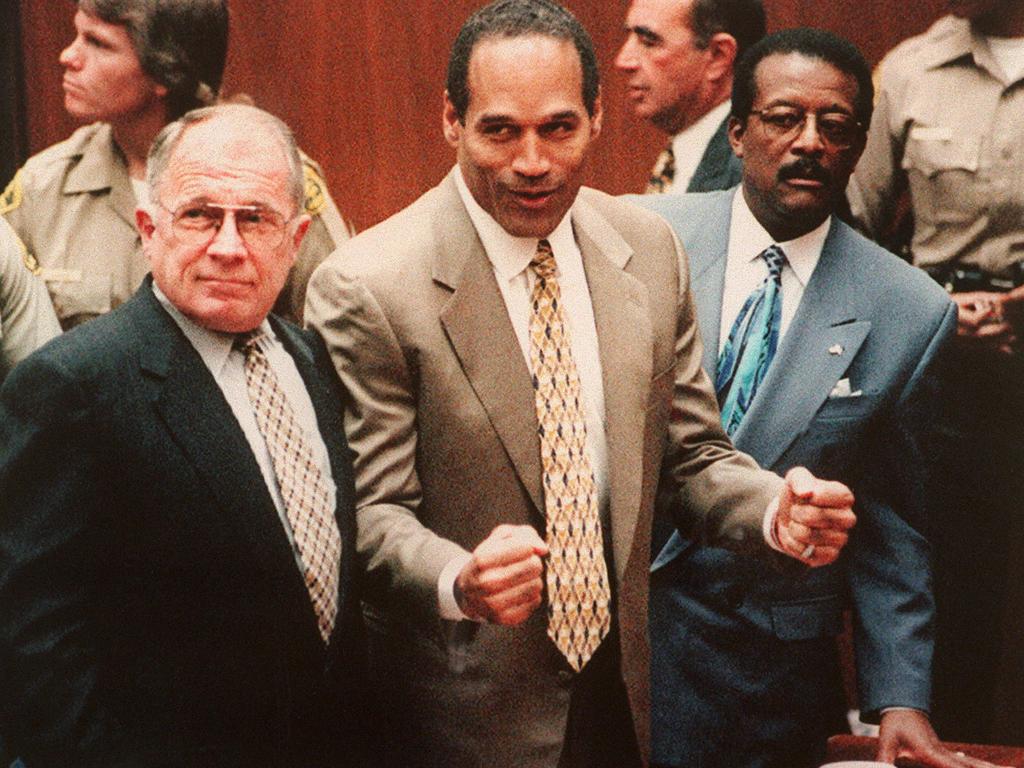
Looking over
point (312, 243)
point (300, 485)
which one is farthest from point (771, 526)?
point (312, 243)

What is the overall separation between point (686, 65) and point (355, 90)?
0.89 m

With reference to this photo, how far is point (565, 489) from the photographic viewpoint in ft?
6.41

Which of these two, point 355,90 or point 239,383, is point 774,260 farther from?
point 355,90

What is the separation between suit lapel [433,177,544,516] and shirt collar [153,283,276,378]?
0.96 ft

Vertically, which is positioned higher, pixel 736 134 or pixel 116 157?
pixel 736 134

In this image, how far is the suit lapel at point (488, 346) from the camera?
6.30 ft

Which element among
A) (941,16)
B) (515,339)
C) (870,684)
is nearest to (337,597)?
(515,339)

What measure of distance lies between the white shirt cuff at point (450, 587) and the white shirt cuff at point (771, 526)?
0.44 m

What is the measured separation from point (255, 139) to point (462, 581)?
62cm

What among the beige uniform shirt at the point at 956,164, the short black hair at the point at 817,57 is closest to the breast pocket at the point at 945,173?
the beige uniform shirt at the point at 956,164

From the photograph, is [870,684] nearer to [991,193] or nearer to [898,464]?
[898,464]

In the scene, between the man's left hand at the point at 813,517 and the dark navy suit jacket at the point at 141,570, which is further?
the man's left hand at the point at 813,517

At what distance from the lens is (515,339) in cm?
196

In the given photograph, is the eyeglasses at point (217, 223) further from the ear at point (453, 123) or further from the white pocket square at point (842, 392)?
the white pocket square at point (842, 392)
